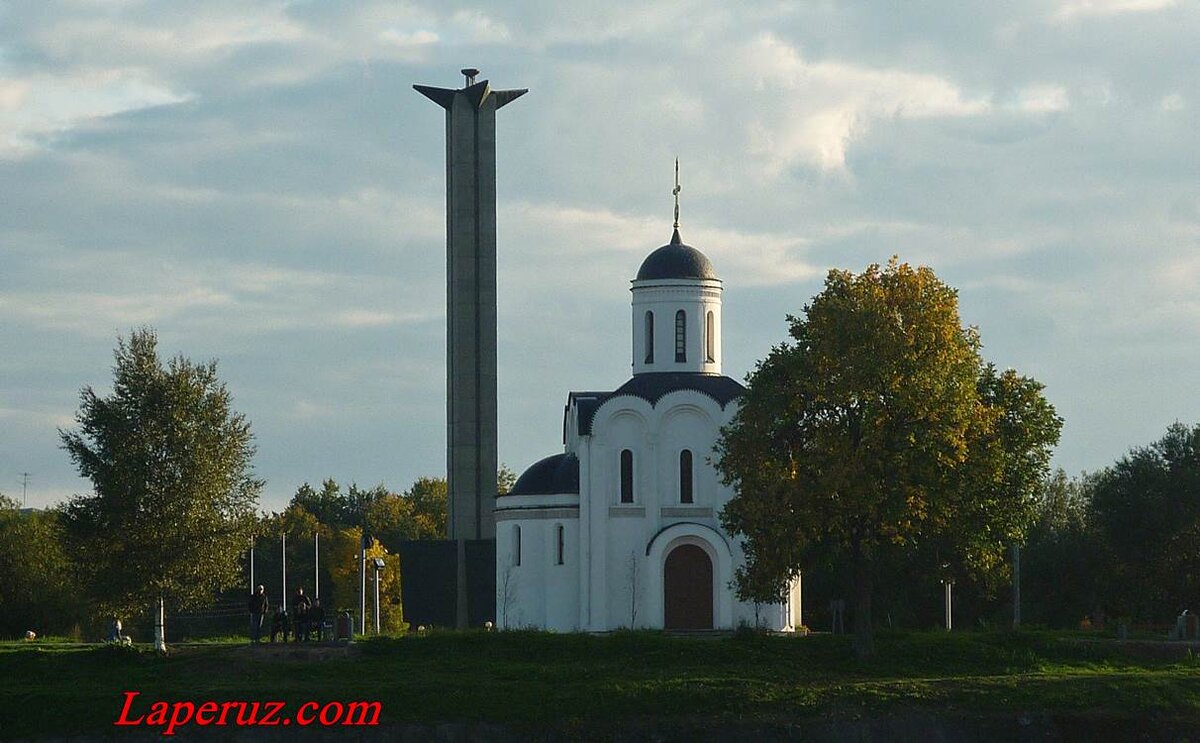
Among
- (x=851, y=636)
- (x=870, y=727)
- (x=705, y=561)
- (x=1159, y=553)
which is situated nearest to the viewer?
(x=870, y=727)

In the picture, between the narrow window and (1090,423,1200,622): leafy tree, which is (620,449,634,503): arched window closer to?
the narrow window

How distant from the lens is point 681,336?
63406 millimetres

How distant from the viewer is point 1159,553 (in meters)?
68.4

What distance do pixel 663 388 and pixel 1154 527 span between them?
20.9m

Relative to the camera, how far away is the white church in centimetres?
5972

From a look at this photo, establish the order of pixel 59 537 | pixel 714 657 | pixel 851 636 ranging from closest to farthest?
pixel 714 657 → pixel 851 636 → pixel 59 537

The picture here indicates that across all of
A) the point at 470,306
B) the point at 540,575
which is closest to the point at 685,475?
the point at 540,575

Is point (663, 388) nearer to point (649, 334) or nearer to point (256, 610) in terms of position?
point (649, 334)

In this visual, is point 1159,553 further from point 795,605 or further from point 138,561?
point 138,561

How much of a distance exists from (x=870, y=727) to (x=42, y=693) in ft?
58.2

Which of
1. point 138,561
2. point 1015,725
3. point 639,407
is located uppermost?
point 639,407

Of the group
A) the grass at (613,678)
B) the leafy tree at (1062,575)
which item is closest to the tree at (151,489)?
the grass at (613,678)

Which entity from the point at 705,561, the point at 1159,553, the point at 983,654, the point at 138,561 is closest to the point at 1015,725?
the point at 983,654

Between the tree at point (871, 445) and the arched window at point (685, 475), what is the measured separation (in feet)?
38.3
